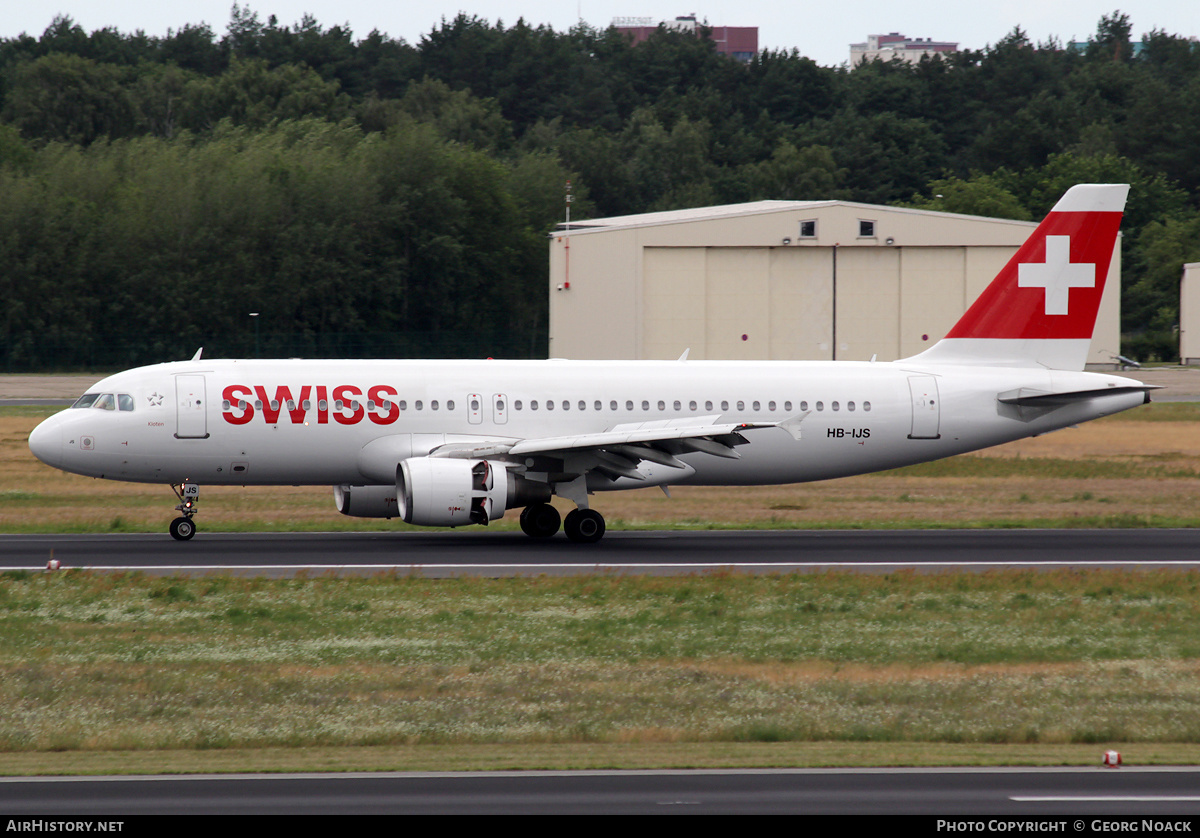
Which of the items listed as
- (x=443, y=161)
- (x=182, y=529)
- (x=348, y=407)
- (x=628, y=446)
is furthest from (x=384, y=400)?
(x=443, y=161)

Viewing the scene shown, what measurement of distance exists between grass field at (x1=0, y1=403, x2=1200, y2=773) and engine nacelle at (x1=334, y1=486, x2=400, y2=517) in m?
6.50

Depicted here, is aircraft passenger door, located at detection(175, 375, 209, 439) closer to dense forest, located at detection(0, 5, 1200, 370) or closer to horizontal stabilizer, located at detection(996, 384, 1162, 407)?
horizontal stabilizer, located at detection(996, 384, 1162, 407)

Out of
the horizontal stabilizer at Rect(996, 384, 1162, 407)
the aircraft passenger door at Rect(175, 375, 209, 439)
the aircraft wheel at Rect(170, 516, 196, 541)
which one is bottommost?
the aircraft wheel at Rect(170, 516, 196, 541)

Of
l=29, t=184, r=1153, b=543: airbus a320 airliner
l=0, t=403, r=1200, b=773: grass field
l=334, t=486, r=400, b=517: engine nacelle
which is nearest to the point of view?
l=0, t=403, r=1200, b=773: grass field

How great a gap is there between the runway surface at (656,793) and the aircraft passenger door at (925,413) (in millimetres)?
19145

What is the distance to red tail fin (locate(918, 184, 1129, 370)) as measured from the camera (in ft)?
109

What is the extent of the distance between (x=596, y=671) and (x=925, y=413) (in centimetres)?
1662

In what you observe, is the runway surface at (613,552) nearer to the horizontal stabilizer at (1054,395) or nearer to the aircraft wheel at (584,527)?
the aircraft wheel at (584,527)

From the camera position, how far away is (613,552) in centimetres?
2877

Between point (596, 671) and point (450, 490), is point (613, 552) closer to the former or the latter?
point (450, 490)

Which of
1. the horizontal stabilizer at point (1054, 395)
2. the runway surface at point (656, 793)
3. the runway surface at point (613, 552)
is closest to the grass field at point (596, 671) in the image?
the runway surface at point (656, 793)

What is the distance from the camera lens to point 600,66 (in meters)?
166

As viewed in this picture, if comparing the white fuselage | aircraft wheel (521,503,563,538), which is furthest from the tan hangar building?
aircraft wheel (521,503,563,538)

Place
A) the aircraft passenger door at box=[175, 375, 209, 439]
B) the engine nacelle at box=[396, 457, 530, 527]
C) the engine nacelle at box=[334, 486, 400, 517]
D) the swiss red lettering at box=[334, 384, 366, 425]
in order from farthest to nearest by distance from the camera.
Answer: the engine nacelle at box=[334, 486, 400, 517] < the swiss red lettering at box=[334, 384, 366, 425] < the aircraft passenger door at box=[175, 375, 209, 439] < the engine nacelle at box=[396, 457, 530, 527]
